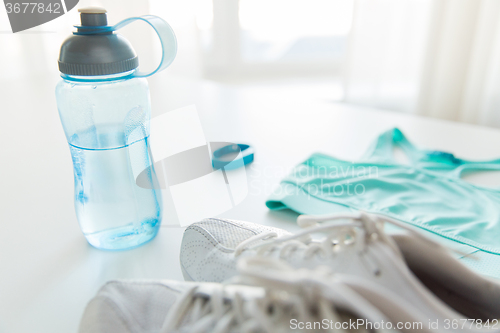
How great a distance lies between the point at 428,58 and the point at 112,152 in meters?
1.71

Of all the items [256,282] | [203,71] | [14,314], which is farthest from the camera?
[203,71]

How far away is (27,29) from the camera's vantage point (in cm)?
152

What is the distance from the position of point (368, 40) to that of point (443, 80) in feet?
1.26

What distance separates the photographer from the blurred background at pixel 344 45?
5.55 feet

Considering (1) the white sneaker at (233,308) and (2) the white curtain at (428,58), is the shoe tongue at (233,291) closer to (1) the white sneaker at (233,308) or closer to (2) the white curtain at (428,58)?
(1) the white sneaker at (233,308)

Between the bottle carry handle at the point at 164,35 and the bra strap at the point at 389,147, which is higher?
the bottle carry handle at the point at 164,35

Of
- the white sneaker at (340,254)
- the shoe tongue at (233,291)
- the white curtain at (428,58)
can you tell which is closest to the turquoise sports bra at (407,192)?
the white sneaker at (340,254)

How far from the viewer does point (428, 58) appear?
6.04 ft

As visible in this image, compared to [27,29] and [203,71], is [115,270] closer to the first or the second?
[27,29]

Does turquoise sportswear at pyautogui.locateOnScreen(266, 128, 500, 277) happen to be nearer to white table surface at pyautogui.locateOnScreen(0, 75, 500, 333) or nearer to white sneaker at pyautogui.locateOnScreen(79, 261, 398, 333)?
white table surface at pyautogui.locateOnScreen(0, 75, 500, 333)

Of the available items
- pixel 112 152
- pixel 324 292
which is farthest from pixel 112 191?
pixel 324 292

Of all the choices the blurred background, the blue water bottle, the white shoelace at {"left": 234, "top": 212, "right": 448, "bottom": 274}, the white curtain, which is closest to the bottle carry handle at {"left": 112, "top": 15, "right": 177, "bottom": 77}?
the blue water bottle

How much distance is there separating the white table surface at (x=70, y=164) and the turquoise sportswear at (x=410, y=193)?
43 millimetres

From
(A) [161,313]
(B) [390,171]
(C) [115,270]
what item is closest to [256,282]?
(A) [161,313]
